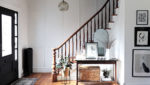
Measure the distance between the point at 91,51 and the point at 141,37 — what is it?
4.46ft

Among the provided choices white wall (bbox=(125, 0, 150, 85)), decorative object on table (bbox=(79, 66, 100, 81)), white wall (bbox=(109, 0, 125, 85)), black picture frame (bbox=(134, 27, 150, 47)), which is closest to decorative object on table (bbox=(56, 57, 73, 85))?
decorative object on table (bbox=(79, 66, 100, 81))

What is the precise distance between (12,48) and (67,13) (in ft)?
8.06

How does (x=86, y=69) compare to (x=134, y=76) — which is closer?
(x=134, y=76)

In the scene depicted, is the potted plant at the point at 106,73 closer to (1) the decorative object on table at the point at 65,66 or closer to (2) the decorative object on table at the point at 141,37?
(1) the decorative object on table at the point at 65,66

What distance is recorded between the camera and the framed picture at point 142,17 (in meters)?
3.75

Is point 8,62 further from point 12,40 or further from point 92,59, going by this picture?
point 92,59

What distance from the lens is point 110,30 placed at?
4832 mm

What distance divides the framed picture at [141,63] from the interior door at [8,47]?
3.39m

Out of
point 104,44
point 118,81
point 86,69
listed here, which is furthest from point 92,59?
point 118,81

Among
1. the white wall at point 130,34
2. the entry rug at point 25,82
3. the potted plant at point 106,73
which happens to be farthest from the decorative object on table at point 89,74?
the entry rug at point 25,82

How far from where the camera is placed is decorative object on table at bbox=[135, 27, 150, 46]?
3.76 metres

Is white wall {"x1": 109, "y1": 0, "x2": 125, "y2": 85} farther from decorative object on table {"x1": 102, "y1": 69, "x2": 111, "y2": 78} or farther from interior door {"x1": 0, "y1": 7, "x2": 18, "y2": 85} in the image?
interior door {"x1": 0, "y1": 7, "x2": 18, "y2": 85}

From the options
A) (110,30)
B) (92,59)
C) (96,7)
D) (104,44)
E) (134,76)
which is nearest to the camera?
(134,76)

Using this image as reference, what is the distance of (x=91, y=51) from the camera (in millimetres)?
4352
